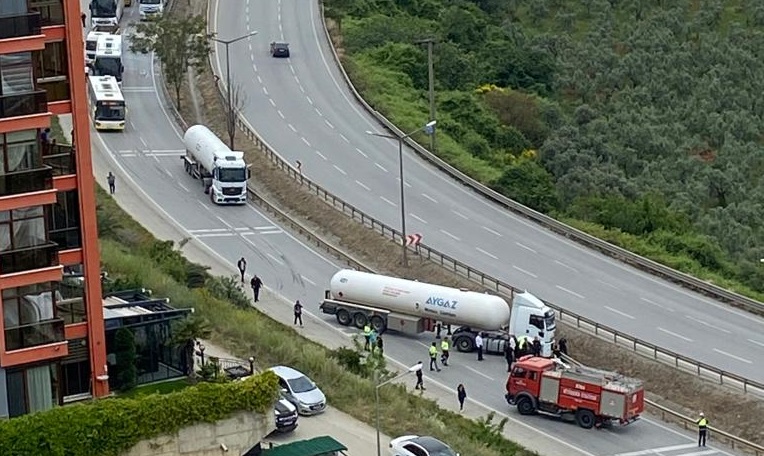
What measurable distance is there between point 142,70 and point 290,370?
6347 centimetres

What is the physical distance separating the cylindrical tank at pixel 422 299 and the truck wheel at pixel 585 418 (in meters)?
8.01

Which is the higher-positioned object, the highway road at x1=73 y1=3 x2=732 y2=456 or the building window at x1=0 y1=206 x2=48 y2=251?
the building window at x1=0 y1=206 x2=48 y2=251

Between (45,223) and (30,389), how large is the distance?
433cm

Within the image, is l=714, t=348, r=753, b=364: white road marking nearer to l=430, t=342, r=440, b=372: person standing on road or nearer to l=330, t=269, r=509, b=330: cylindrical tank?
l=330, t=269, r=509, b=330: cylindrical tank

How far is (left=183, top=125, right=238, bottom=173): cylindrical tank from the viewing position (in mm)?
87312

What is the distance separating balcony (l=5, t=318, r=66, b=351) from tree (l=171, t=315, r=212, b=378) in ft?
17.8

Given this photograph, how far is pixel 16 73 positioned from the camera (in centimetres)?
4012

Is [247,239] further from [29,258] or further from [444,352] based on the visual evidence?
[29,258]

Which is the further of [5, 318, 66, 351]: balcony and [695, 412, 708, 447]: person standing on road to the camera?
[695, 412, 708, 447]: person standing on road

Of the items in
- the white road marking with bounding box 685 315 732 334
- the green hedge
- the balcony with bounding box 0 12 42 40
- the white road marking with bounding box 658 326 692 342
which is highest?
the balcony with bounding box 0 12 42 40

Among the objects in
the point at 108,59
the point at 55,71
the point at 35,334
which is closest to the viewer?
the point at 35,334

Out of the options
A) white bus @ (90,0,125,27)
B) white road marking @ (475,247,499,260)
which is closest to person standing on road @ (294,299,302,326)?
white road marking @ (475,247,499,260)

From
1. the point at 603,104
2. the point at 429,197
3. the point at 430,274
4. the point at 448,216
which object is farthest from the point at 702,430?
the point at 603,104

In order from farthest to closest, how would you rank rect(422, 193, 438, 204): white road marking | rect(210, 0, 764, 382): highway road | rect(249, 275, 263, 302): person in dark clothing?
rect(422, 193, 438, 204): white road marking
rect(249, 275, 263, 302): person in dark clothing
rect(210, 0, 764, 382): highway road
